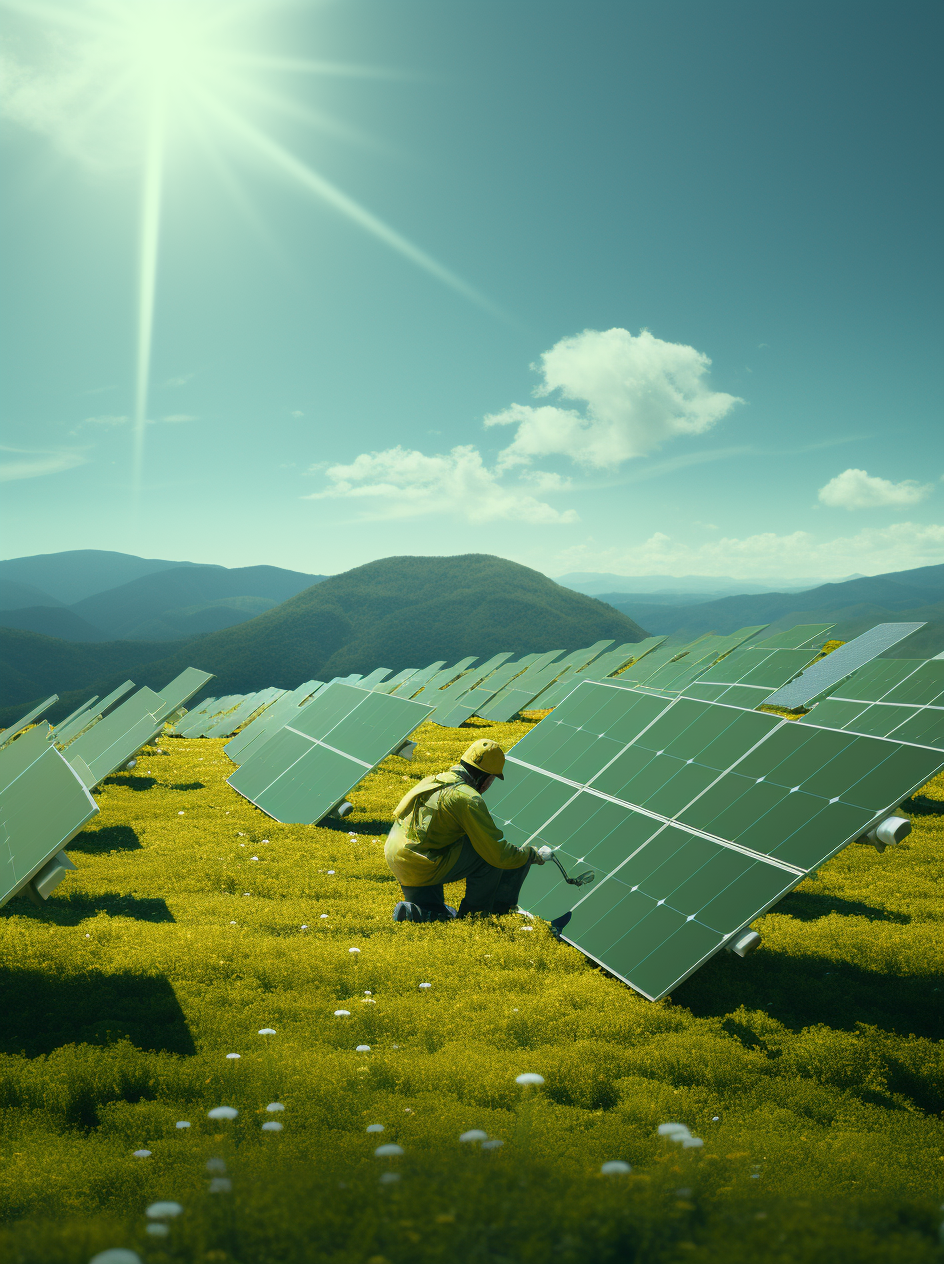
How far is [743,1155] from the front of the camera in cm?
393

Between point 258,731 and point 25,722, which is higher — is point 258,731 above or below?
above

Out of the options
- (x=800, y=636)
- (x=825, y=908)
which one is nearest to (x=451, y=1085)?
(x=825, y=908)

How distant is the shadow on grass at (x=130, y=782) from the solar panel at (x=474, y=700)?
1173cm

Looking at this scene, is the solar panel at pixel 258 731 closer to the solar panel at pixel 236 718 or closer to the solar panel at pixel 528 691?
the solar panel at pixel 528 691

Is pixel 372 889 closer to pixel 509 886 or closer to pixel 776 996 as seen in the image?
pixel 509 886

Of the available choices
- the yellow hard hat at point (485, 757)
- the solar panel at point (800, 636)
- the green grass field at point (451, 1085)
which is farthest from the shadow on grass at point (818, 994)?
the solar panel at point (800, 636)

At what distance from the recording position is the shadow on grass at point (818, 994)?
5.91 metres

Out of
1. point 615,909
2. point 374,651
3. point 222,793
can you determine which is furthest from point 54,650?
point 615,909

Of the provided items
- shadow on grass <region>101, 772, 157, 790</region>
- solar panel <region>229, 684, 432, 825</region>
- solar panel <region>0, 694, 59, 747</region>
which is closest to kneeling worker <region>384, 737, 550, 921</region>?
solar panel <region>229, 684, 432, 825</region>

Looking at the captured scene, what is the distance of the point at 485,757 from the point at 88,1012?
443 cm

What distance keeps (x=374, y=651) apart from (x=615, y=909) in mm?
167461

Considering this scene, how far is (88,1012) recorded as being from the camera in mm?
5992

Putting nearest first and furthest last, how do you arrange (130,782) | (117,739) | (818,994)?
(818,994) < (117,739) < (130,782)

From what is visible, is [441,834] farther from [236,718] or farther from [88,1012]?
[236,718]
